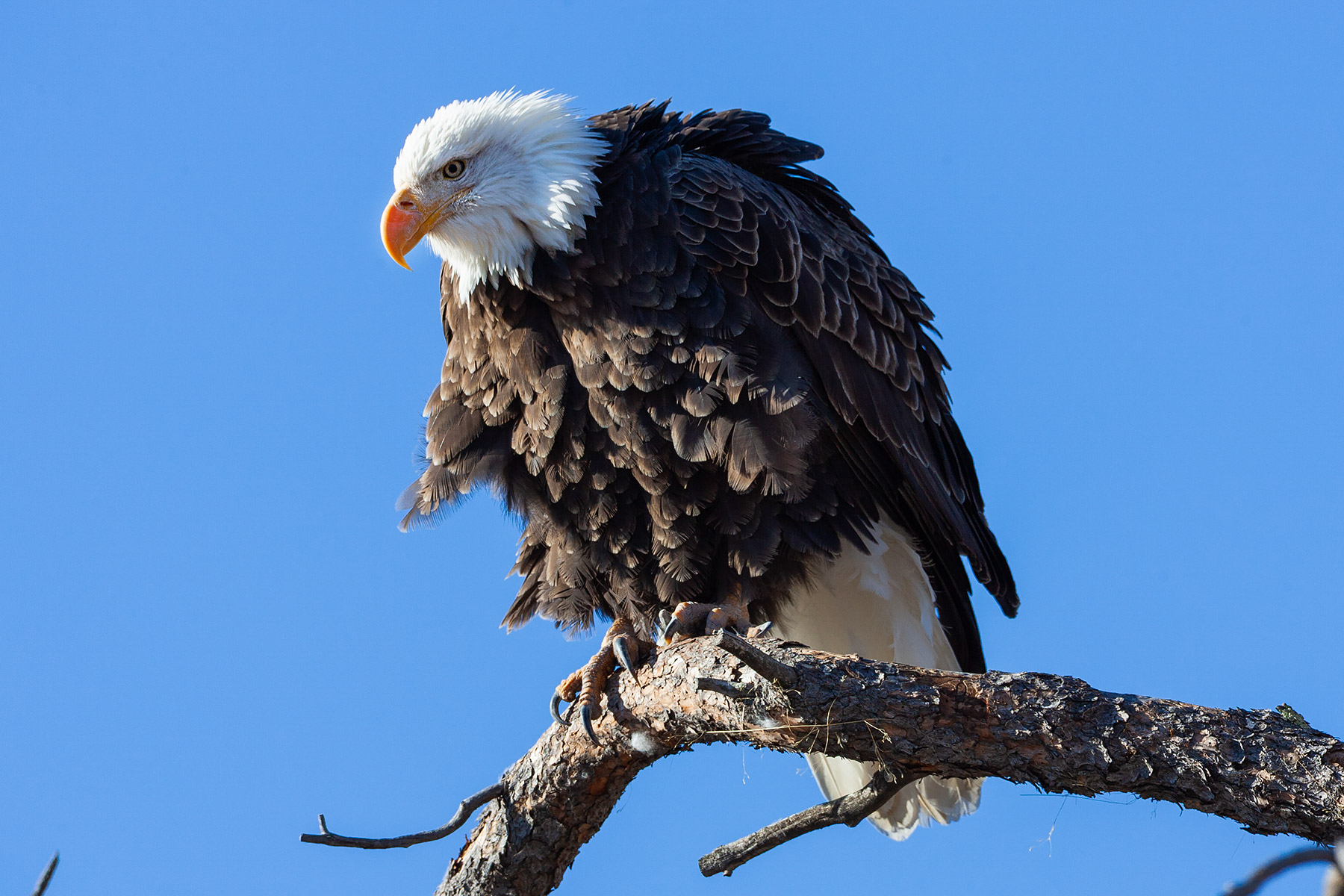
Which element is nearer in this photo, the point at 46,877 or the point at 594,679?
the point at 46,877

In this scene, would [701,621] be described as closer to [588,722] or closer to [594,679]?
[594,679]

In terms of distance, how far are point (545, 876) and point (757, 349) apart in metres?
1.86

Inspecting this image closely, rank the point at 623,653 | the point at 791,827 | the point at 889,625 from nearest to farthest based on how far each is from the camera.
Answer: the point at 791,827 → the point at 623,653 → the point at 889,625

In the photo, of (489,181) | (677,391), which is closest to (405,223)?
(489,181)

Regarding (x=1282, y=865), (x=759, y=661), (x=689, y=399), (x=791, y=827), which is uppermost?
(x=689, y=399)

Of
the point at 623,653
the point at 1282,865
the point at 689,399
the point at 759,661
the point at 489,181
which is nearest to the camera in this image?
the point at 1282,865

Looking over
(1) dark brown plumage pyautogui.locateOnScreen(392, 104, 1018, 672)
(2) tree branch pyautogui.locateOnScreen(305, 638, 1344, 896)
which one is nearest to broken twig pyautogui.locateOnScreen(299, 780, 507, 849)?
(2) tree branch pyautogui.locateOnScreen(305, 638, 1344, 896)

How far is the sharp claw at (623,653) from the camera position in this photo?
3845 mm

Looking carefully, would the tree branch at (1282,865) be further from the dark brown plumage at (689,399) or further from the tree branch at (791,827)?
the dark brown plumage at (689,399)

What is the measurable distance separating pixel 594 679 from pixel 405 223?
189 centimetres

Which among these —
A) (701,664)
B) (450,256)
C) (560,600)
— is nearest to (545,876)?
(701,664)

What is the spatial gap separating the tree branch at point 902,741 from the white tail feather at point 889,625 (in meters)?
1.25

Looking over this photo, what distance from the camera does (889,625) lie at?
4.96m

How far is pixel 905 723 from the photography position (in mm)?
3031
